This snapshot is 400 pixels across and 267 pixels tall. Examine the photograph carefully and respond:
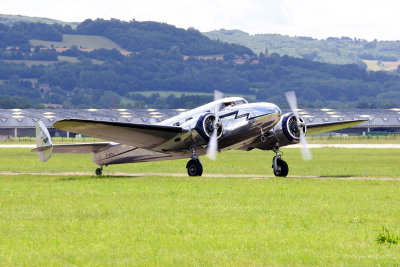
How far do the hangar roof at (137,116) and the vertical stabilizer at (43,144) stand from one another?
129 meters

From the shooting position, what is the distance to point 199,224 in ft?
69.2

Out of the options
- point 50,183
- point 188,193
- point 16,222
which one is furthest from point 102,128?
point 16,222

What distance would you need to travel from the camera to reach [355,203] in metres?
25.8

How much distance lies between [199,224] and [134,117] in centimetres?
16056

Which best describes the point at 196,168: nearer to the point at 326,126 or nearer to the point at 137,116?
the point at 326,126

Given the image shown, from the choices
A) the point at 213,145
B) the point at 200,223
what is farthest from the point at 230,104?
the point at 200,223

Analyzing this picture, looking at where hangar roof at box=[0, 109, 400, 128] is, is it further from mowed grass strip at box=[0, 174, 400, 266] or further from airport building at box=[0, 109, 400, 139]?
mowed grass strip at box=[0, 174, 400, 266]

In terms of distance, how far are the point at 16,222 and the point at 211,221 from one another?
16.9ft

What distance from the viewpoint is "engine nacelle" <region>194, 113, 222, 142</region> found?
123 ft

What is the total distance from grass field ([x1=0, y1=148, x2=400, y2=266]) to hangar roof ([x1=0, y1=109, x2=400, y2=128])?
141249mm

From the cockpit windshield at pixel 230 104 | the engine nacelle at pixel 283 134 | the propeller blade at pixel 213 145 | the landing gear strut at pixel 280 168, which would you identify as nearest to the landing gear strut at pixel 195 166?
the propeller blade at pixel 213 145

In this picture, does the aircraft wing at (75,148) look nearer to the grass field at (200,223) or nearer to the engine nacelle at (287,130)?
the grass field at (200,223)

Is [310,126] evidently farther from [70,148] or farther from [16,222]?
[16,222]

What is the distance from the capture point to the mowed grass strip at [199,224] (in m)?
16.5
